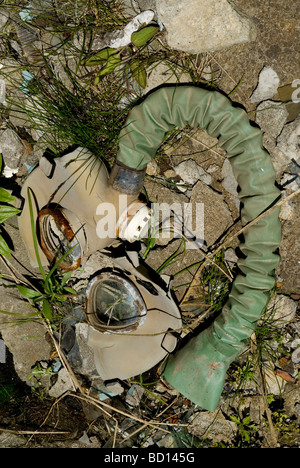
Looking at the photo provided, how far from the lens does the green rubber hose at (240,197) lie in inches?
87.7

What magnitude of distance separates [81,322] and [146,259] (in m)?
0.51

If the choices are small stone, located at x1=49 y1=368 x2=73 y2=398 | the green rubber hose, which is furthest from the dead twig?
small stone, located at x1=49 y1=368 x2=73 y2=398

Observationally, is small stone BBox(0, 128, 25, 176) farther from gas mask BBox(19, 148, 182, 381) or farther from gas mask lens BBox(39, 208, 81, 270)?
gas mask lens BBox(39, 208, 81, 270)

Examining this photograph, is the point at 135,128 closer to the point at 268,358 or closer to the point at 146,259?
the point at 146,259

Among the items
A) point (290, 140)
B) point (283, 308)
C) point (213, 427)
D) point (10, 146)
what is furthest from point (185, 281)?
point (10, 146)

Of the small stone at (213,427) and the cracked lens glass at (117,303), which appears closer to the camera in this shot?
the cracked lens glass at (117,303)

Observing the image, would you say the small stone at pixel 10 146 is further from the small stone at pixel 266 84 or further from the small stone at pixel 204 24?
the small stone at pixel 266 84

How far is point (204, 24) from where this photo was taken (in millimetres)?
2320

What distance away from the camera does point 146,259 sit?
2.58 meters

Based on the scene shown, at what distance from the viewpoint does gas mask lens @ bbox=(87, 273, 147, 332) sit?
233 centimetres

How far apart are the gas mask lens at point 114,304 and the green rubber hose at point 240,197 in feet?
1.08

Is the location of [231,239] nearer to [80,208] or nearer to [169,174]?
[169,174]

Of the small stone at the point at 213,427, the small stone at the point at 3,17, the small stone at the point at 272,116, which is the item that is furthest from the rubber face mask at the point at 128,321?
the small stone at the point at 3,17
